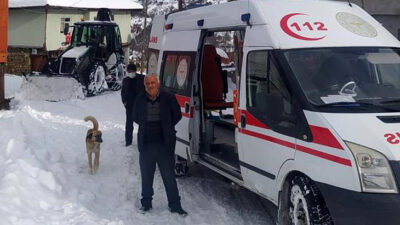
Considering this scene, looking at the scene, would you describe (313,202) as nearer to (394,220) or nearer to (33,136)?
(394,220)

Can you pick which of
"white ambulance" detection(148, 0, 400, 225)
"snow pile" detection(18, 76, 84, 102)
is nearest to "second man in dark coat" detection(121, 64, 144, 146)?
"white ambulance" detection(148, 0, 400, 225)

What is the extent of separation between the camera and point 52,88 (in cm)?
1569

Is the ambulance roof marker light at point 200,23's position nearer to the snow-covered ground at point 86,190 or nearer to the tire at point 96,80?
the snow-covered ground at point 86,190

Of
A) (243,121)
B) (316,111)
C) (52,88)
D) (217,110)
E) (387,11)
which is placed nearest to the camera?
(316,111)

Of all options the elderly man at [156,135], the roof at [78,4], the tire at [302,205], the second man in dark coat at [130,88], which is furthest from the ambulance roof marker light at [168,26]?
the roof at [78,4]

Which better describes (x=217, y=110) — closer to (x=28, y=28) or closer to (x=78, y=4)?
(x=78, y=4)

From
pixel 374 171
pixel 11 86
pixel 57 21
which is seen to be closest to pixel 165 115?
pixel 374 171

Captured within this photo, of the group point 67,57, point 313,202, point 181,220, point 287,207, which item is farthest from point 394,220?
point 67,57

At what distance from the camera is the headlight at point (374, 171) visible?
3955 millimetres

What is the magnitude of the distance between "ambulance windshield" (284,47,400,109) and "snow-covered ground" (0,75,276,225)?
6.06ft

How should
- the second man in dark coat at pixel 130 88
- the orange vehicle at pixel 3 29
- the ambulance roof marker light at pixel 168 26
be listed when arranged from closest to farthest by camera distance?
the ambulance roof marker light at pixel 168 26, the second man in dark coat at pixel 130 88, the orange vehicle at pixel 3 29

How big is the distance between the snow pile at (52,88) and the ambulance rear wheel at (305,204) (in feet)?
38.9

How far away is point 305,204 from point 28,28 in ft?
92.7

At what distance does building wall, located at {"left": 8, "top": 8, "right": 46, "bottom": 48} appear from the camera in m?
29.7
